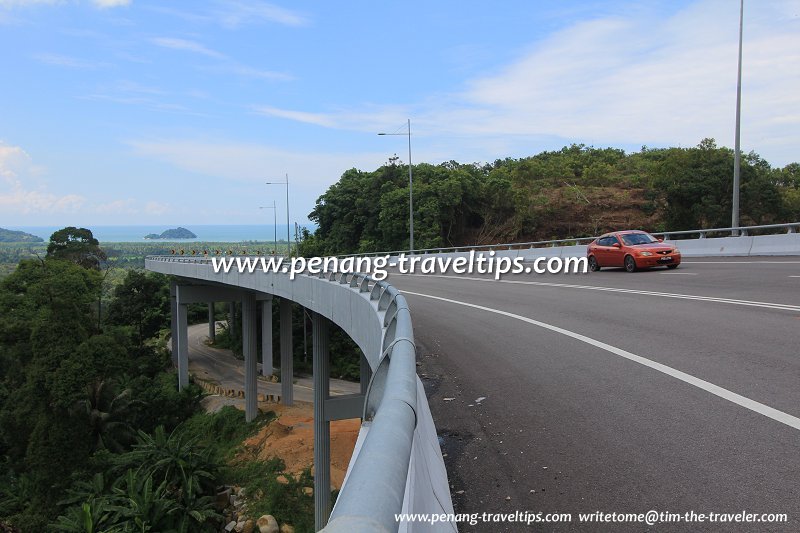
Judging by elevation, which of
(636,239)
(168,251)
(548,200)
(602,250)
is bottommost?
(168,251)

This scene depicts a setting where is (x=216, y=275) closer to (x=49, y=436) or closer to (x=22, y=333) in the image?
(x=49, y=436)

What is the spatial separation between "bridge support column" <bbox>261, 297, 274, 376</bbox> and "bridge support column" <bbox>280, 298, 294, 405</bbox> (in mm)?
5476

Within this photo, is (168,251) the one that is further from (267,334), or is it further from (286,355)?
(286,355)

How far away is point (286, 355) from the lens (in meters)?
38.5

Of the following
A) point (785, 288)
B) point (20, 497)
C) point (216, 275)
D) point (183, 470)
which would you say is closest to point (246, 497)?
point (183, 470)

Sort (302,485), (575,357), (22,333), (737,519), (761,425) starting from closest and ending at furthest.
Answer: (737,519)
(761,425)
(575,357)
(302,485)
(22,333)

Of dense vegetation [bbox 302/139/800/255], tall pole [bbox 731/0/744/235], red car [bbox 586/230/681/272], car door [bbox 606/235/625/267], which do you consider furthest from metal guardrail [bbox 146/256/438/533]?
dense vegetation [bbox 302/139/800/255]

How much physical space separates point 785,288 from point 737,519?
12489 mm

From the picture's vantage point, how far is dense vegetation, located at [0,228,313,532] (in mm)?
26156

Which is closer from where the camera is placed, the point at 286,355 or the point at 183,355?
the point at 286,355

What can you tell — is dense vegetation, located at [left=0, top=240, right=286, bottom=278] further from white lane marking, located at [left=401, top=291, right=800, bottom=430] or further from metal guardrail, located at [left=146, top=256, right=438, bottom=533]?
metal guardrail, located at [left=146, top=256, right=438, bottom=533]

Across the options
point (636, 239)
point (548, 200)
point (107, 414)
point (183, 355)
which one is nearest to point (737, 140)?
point (636, 239)

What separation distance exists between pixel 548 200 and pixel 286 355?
31067mm

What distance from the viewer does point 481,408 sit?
22.3 feet
